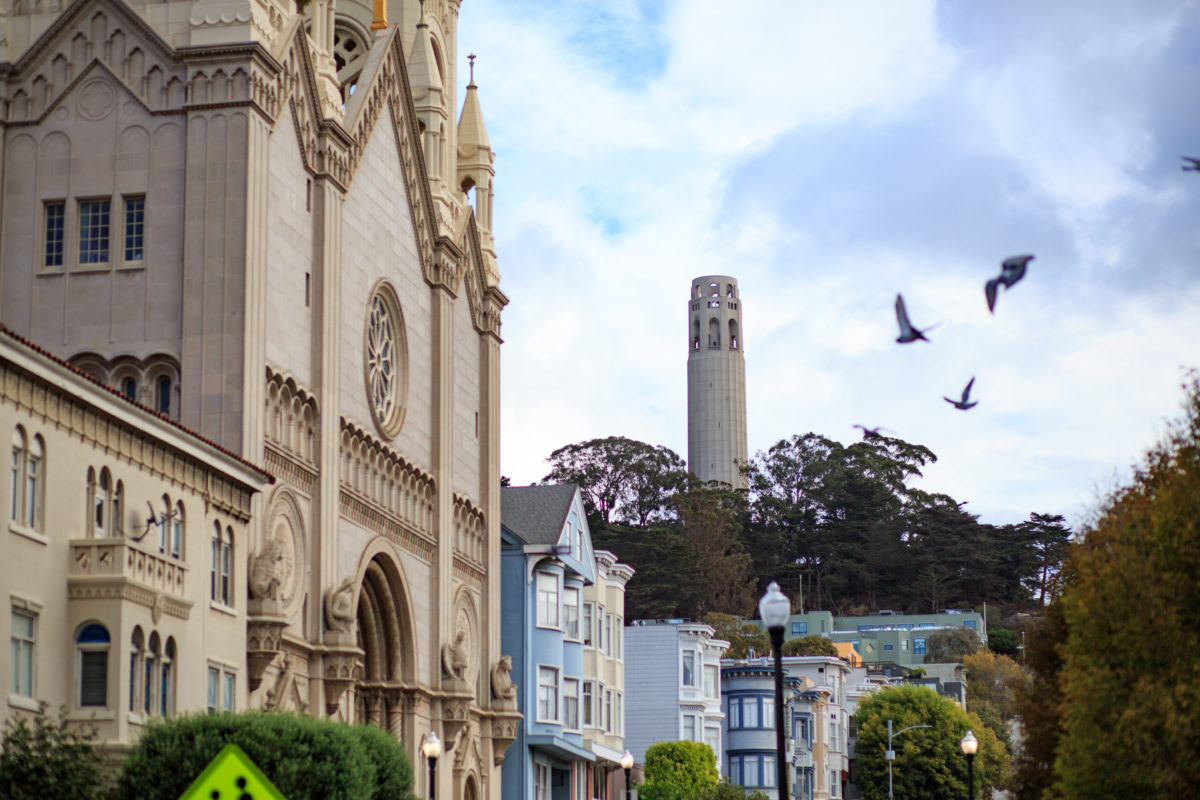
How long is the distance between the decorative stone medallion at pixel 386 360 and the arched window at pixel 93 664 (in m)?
22.8

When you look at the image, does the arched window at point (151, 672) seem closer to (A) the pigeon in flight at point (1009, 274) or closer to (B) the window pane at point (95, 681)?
(B) the window pane at point (95, 681)

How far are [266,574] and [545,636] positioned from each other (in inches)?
1142

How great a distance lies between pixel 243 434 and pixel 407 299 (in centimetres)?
1615

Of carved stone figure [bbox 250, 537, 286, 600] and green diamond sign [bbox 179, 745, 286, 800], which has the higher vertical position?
carved stone figure [bbox 250, 537, 286, 600]

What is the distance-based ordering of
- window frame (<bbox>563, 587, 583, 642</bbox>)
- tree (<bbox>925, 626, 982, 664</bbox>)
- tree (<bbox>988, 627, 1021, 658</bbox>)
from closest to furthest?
1. window frame (<bbox>563, 587, 583, 642</bbox>)
2. tree (<bbox>925, 626, 982, 664</bbox>)
3. tree (<bbox>988, 627, 1021, 658</bbox>)

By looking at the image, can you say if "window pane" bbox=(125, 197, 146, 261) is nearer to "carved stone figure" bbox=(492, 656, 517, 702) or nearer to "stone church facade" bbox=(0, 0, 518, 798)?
"stone church facade" bbox=(0, 0, 518, 798)

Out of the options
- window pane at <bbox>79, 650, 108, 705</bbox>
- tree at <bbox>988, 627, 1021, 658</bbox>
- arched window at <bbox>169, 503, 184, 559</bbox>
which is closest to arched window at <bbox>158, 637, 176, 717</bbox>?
window pane at <bbox>79, 650, 108, 705</bbox>

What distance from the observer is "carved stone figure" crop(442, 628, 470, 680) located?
63.6 metres

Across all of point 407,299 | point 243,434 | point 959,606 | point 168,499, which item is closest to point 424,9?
point 407,299

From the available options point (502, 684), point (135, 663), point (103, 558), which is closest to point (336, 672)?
point (135, 663)

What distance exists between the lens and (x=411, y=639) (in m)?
60.8

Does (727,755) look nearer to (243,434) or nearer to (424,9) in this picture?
(424,9)

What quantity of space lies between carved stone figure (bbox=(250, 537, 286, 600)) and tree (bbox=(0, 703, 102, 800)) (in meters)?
14.5

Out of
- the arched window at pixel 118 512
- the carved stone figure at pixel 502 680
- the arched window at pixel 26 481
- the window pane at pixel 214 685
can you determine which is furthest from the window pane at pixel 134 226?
the carved stone figure at pixel 502 680
